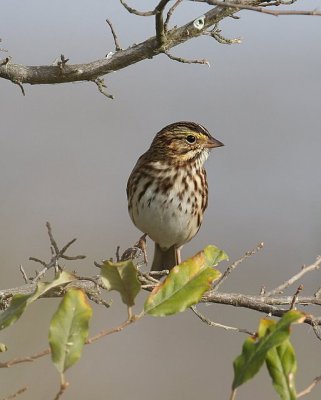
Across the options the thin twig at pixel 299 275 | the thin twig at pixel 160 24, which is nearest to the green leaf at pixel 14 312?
the thin twig at pixel 160 24

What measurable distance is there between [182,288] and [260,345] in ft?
0.68

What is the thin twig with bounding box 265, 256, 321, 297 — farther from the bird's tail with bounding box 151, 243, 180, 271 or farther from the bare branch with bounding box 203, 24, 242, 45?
A: the bird's tail with bounding box 151, 243, 180, 271

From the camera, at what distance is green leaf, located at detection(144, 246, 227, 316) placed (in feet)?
5.33

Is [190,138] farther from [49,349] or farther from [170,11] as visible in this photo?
[49,349]

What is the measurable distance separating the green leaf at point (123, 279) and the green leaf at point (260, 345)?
0.22 metres

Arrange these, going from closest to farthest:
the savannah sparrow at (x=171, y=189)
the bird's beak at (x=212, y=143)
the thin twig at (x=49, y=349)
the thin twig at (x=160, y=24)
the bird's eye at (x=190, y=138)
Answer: the thin twig at (x=49, y=349)
the thin twig at (x=160, y=24)
the savannah sparrow at (x=171, y=189)
the bird's beak at (x=212, y=143)
the bird's eye at (x=190, y=138)

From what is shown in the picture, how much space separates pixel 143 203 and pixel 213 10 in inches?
63.4

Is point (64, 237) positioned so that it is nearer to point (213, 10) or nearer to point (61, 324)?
point (213, 10)

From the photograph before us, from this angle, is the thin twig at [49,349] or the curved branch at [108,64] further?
the curved branch at [108,64]

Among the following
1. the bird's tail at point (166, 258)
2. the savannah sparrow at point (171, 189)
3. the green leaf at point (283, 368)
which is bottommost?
the bird's tail at point (166, 258)

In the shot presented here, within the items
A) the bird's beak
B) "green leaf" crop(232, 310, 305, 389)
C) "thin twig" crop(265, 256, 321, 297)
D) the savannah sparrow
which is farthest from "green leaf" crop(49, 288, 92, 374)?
the bird's beak

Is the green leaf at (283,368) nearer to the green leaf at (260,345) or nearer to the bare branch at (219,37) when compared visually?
the green leaf at (260,345)

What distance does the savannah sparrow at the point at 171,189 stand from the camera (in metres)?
4.44

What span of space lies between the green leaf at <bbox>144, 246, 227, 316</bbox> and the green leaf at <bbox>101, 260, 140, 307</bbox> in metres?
0.03
